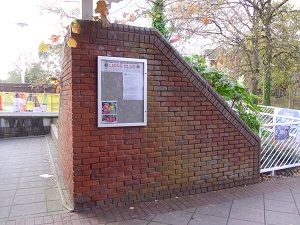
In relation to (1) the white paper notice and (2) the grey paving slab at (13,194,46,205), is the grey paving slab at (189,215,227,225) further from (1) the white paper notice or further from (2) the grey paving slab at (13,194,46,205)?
(2) the grey paving slab at (13,194,46,205)

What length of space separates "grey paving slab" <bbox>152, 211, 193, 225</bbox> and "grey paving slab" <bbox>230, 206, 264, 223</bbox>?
2.00 feet

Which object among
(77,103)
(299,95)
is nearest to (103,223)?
(77,103)

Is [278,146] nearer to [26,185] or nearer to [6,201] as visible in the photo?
[26,185]

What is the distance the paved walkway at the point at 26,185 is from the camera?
430 cm

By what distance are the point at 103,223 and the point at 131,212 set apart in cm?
50

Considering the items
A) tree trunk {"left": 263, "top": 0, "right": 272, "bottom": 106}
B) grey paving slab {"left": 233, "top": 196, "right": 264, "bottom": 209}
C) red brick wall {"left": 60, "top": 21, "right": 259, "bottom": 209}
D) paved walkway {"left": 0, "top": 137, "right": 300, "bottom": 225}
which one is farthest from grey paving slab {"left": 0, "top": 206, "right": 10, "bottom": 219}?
tree trunk {"left": 263, "top": 0, "right": 272, "bottom": 106}

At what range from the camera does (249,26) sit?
45.6 ft

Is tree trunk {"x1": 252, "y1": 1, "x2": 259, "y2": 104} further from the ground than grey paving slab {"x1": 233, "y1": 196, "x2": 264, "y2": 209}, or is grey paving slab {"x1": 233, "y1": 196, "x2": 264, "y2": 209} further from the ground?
tree trunk {"x1": 252, "y1": 1, "x2": 259, "y2": 104}

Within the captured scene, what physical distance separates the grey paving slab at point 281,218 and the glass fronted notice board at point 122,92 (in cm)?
212

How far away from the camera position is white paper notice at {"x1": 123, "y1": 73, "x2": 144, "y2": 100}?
4500 mm

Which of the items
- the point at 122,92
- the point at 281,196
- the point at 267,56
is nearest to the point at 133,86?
the point at 122,92

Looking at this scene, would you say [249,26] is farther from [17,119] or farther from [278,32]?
[17,119]

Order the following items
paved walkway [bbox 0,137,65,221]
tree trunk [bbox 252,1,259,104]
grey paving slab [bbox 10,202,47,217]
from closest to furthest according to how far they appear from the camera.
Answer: grey paving slab [bbox 10,202,47,217]
paved walkway [bbox 0,137,65,221]
tree trunk [bbox 252,1,259,104]

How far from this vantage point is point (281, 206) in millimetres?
4691
